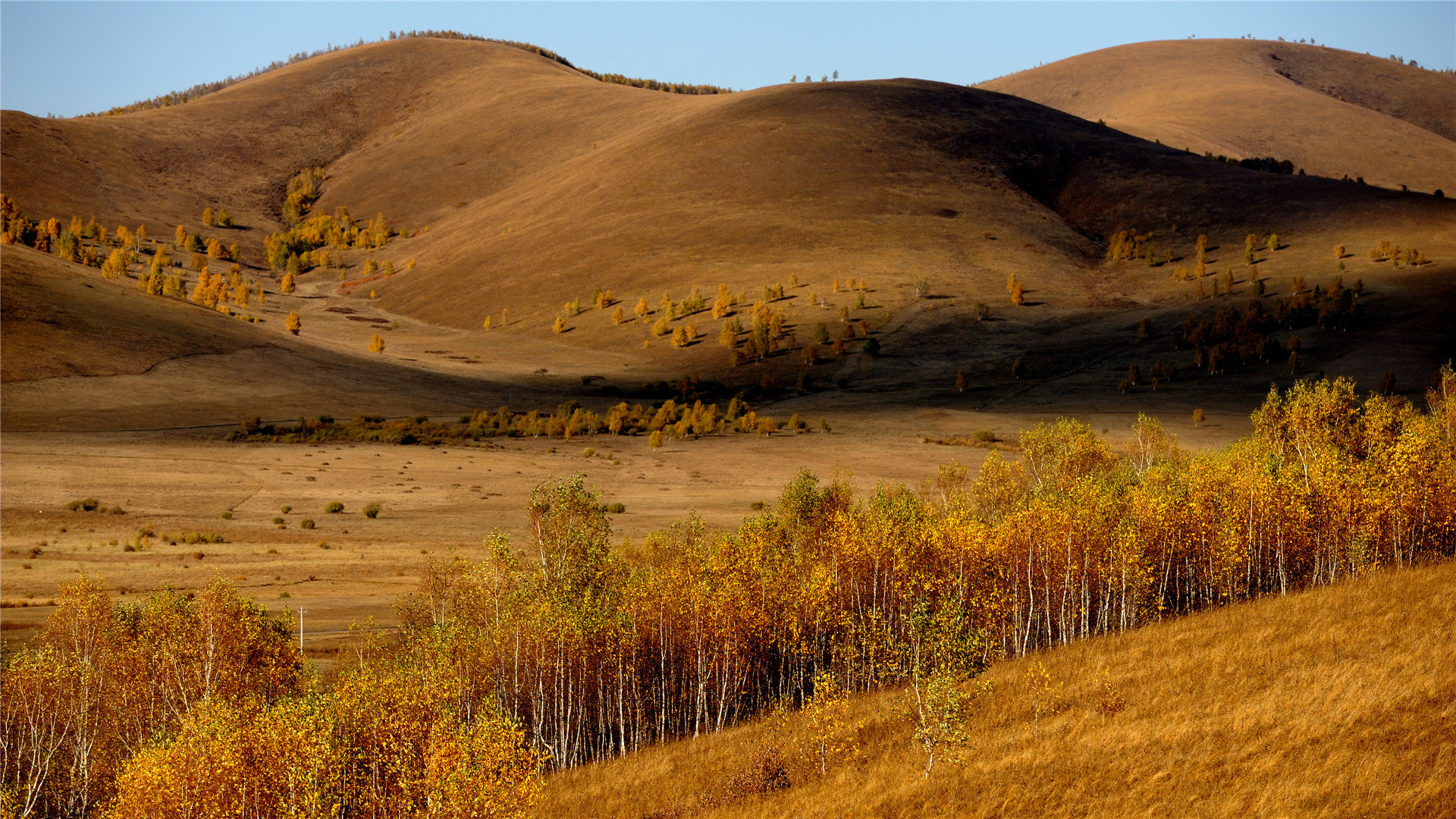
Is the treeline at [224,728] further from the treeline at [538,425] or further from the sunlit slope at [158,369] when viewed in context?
the sunlit slope at [158,369]

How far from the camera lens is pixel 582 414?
380 feet

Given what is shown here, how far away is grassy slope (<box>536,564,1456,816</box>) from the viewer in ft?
81.6

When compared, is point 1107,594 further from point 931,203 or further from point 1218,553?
point 931,203

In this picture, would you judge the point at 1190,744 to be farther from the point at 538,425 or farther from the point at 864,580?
the point at 538,425

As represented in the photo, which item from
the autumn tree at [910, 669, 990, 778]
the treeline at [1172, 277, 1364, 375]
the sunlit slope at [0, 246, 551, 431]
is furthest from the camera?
the treeline at [1172, 277, 1364, 375]

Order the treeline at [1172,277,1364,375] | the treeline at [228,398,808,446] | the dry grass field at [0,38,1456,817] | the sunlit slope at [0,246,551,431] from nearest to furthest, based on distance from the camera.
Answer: the dry grass field at [0,38,1456,817] → the treeline at [228,398,808,446] → the sunlit slope at [0,246,551,431] → the treeline at [1172,277,1364,375]

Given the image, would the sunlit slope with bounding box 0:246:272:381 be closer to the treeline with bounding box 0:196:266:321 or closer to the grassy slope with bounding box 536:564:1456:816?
the treeline with bounding box 0:196:266:321

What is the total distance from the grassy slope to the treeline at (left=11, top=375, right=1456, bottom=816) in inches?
117

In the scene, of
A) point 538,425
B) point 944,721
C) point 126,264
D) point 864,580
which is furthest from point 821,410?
point 126,264

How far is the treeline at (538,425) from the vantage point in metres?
105

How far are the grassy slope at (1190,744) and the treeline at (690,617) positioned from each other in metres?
2.98

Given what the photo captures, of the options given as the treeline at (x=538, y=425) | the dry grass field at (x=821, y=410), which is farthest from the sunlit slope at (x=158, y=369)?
the treeline at (x=538, y=425)

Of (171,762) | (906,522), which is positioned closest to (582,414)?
(906,522)

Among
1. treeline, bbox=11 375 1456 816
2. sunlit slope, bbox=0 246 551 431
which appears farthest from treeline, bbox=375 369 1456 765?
sunlit slope, bbox=0 246 551 431
